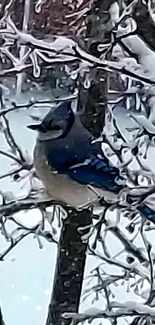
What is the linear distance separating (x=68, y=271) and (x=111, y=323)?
0.12 m

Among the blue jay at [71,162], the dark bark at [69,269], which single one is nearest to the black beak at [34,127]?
the blue jay at [71,162]

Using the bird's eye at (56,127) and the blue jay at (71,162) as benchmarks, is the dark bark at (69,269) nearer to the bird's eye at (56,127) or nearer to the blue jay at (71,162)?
the blue jay at (71,162)

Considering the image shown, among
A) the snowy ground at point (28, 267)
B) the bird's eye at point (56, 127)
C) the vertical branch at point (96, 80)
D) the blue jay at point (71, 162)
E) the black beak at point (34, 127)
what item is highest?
the vertical branch at point (96, 80)

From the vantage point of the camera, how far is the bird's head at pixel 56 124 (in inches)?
40.8

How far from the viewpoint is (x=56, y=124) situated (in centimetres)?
105

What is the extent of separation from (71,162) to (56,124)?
0.06 meters

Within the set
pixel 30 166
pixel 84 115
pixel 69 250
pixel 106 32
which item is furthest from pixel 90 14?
pixel 69 250

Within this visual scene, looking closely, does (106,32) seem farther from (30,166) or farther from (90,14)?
(30,166)

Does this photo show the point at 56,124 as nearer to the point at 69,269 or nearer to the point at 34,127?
the point at 34,127

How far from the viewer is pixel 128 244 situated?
1182 millimetres

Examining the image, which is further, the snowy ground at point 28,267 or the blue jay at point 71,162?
the snowy ground at point 28,267

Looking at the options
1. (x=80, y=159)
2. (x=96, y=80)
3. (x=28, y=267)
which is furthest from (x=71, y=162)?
(x=28, y=267)

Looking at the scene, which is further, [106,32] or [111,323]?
[111,323]

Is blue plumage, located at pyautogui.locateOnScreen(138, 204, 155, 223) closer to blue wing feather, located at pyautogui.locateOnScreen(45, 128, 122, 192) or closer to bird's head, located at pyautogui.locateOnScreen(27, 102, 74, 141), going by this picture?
blue wing feather, located at pyautogui.locateOnScreen(45, 128, 122, 192)
